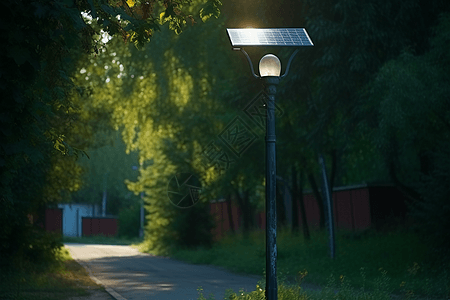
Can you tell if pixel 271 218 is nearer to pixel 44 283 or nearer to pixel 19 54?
pixel 19 54

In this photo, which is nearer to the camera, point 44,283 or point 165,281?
point 44,283

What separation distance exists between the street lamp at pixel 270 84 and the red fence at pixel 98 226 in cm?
6354

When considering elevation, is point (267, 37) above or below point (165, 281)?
above

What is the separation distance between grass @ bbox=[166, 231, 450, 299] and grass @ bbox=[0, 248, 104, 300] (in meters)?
4.88

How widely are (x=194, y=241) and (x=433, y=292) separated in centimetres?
1762

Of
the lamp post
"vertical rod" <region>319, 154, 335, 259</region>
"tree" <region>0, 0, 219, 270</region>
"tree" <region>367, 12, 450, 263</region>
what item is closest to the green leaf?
"tree" <region>0, 0, 219, 270</region>

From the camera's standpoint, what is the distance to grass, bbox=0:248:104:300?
1292 cm

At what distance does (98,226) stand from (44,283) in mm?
56588

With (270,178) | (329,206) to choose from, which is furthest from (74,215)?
(270,178)

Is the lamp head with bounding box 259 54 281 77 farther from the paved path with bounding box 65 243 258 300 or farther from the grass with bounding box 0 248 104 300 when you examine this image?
the grass with bounding box 0 248 104 300

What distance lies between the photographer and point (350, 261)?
1842cm

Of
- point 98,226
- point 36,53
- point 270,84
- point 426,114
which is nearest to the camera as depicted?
point 36,53

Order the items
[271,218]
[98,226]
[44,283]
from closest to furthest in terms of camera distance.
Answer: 1. [271,218]
2. [44,283]
3. [98,226]

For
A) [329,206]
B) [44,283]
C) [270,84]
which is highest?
[270,84]
